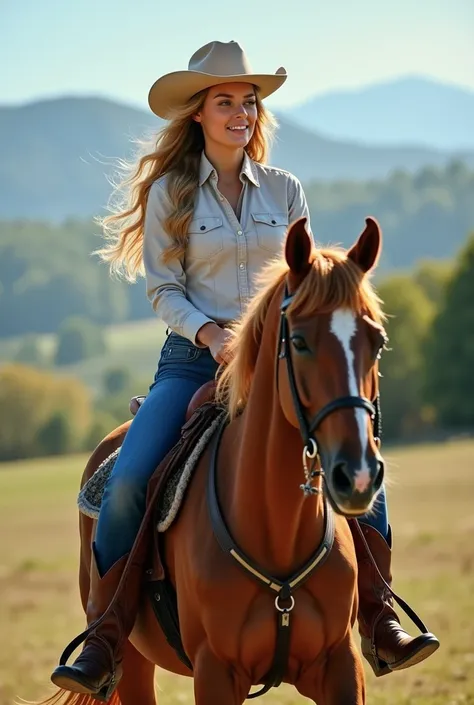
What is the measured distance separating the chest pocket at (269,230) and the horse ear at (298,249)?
163 centimetres

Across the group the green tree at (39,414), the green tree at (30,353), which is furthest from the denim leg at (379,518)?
the green tree at (30,353)

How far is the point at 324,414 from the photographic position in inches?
185

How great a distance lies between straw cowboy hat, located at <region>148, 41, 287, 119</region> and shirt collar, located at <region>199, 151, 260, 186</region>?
390 millimetres

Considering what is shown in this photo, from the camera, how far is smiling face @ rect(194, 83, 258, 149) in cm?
682

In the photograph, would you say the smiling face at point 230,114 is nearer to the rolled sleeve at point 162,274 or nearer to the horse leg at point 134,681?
the rolled sleeve at point 162,274

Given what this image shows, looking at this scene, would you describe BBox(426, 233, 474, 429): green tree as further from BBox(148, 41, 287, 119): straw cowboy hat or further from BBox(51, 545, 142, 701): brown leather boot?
BBox(51, 545, 142, 701): brown leather boot

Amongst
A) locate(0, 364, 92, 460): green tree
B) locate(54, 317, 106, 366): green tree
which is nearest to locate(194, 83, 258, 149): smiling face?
locate(0, 364, 92, 460): green tree

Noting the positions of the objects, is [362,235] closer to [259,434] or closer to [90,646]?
[259,434]

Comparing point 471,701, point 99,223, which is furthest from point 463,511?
point 99,223

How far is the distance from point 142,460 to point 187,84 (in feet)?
7.09

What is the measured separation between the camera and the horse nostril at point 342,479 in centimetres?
451

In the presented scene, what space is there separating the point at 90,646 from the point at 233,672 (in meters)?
0.98

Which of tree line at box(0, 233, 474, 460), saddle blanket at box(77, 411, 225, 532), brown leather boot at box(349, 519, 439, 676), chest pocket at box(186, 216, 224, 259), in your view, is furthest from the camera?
tree line at box(0, 233, 474, 460)

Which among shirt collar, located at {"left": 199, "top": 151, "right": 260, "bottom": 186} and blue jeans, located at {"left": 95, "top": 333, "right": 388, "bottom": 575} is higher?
shirt collar, located at {"left": 199, "top": 151, "right": 260, "bottom": 186}
